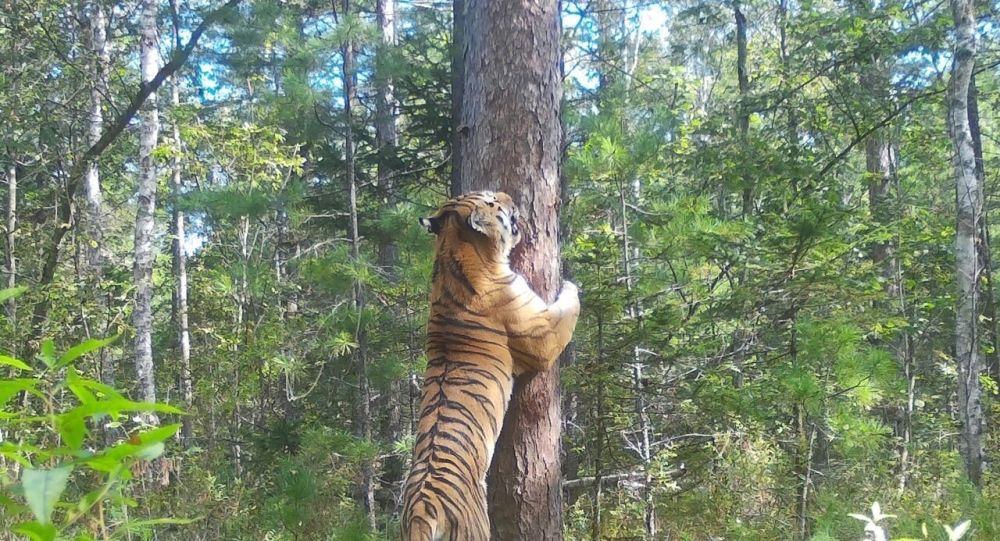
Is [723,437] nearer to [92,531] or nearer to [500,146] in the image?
[500,146]

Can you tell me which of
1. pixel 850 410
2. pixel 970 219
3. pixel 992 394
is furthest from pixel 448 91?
pixel 992 394

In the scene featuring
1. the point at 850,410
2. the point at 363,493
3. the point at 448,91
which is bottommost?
the point at 363,493

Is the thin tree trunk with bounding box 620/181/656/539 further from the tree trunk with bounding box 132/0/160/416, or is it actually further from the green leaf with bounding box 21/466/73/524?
the tree trunk with bounding box 132/0/160/416

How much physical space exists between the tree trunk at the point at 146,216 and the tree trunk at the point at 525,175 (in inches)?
307

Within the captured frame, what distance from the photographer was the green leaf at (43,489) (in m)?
0.69

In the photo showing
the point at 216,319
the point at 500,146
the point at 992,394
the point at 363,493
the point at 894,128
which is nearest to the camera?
the point at 500,146

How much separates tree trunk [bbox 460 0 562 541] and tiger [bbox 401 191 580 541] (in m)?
0.13

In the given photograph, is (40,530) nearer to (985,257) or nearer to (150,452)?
(150,452)

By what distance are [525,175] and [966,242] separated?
556 centimetres

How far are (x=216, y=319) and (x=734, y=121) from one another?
10.5 metres

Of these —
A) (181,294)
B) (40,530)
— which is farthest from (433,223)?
(181,294)

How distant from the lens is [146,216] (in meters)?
9.82

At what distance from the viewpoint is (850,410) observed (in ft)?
17.8

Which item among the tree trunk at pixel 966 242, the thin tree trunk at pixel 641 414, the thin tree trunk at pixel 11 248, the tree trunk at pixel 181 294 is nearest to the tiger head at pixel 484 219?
the thin tree trunk at pixel 641 414
